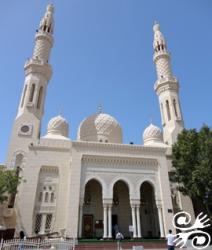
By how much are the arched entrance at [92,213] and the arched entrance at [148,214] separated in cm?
429

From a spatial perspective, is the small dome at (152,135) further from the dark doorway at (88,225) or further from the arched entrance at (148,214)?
the dark doorway at (88,225)

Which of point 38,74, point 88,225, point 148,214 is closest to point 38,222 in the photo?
point 88,225

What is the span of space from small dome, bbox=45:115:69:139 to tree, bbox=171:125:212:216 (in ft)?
42.2

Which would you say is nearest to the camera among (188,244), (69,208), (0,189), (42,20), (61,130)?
(188,244)

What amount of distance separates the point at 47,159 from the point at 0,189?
5.55 metres

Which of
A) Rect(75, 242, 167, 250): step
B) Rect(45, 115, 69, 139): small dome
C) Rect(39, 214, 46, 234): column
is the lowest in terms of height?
Rect(75, 242, 167, 250): step

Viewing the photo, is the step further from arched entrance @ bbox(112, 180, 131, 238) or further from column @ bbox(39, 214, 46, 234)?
column @ bbox(39, 214, 46, 234)

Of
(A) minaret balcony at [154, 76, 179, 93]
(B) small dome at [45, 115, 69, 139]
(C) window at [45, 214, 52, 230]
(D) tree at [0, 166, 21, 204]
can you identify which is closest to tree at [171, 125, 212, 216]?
(A) minaret balcony at [154, 76, 179, 93]

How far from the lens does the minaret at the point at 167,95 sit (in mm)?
26344

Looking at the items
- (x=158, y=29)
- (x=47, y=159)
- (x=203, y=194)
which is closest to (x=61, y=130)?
(x=47, y=159)

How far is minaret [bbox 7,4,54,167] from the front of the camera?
22.1 m

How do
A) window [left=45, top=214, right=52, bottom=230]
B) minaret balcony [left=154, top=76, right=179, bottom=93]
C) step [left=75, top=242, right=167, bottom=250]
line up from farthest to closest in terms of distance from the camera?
minaret balcony [left=154, top=76, right=179, bottom=93] → window [left=45, top=214, right=52, bottom=230] → step [left=75, top=242, right=167, bottom=250]

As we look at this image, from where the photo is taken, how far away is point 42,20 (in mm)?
31156

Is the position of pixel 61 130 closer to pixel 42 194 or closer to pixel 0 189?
pixel 42 194
